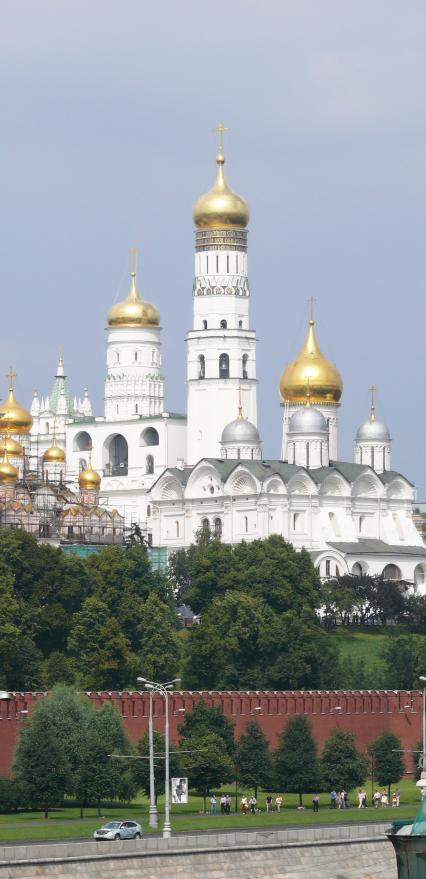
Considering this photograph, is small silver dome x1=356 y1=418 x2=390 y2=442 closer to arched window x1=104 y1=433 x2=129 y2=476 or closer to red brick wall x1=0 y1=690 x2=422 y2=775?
arched window x1=104 y1=433 x2=129 y2=476

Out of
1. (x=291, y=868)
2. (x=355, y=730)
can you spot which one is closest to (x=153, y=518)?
(x=355, y=730)

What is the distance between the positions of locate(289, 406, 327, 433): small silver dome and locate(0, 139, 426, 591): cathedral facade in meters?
0.06

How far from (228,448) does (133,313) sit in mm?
9920

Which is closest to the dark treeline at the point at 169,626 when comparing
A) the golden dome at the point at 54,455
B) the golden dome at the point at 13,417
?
the golden dome at the point at 54,455

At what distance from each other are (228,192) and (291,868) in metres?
65.2

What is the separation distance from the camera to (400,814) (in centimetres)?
4669

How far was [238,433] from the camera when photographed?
325ft

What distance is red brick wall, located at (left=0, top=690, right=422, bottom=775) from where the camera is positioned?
5362 cm

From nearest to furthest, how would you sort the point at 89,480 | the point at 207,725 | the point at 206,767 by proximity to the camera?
the point at 206,767, the point at 207,725, the point at 89,480

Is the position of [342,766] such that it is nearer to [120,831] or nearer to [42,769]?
[42,769]

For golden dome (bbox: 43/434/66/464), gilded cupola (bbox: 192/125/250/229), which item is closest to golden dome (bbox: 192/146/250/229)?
gilded cupola (bbox: 192/125/250/229)

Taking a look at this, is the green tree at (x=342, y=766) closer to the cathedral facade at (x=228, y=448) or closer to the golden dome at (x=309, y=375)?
the cathedral facade at (x=228, y=448)

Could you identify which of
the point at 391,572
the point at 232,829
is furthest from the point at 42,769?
the point at 391,572

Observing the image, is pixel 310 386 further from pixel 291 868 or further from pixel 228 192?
pixel 291 868
